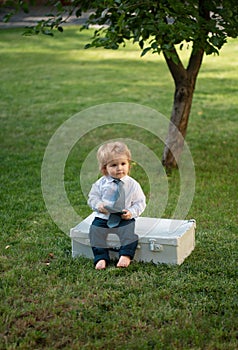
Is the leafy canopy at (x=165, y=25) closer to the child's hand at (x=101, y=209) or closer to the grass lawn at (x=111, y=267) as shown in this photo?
the grass lawn at (x=111, y=267)

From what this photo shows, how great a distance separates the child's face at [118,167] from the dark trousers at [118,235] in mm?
314

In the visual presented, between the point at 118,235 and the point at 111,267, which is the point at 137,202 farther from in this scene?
the point at 111,267

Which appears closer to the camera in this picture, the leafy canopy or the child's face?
the child's face

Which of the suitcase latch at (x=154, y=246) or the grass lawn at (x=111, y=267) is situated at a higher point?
the suitcase latch at (x=154, y=246)

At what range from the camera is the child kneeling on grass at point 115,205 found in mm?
4254

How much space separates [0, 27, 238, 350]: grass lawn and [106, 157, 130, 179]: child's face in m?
0.59

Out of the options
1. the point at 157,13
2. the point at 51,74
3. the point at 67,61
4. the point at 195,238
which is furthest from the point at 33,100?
the point at 195,238

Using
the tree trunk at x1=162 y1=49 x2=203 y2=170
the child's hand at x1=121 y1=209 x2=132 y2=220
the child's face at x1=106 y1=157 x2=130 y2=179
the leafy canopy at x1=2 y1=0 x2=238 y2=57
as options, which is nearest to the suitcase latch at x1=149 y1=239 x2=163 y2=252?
the child's hand at x1=121 y1=209 x2=132 y2=220

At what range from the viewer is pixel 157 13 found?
556 centimetres

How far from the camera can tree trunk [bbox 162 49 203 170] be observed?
6.41 m

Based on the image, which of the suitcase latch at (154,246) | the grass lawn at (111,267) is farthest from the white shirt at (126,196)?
Result: the grass lawn at (111,267)

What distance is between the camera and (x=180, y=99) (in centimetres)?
646

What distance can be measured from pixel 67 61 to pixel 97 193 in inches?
395

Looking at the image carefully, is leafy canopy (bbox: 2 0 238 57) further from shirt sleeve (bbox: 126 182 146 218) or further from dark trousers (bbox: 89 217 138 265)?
dark trousers (bbox: 89 217 138 265)
